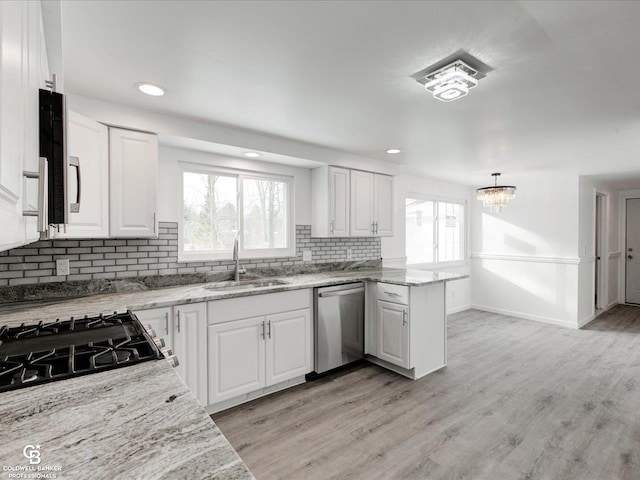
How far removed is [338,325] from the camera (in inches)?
124

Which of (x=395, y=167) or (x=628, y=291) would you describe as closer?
(x=395, y=167)

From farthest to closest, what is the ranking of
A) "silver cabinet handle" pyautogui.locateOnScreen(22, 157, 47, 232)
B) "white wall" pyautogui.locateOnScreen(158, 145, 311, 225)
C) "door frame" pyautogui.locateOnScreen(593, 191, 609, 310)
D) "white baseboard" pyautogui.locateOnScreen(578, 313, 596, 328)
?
"door frame" pyautogui.locateOnScreen(593, 191, 609, 310)
"white baseboard" pyautogui.locateOnScreen(578, 313, 596, 328)
"white wall" pyautogui.locateOnScreen(158, 145, 311, 225)
"silver cabinet handle" pyautogui.locateOnScreen(22, 157, 47, 232)

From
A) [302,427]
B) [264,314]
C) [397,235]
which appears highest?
[397,235]

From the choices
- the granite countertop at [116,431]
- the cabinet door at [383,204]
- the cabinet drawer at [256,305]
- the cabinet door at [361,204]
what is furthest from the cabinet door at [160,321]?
the cabinet door at [383,204]

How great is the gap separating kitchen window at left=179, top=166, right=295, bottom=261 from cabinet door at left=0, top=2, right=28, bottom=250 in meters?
2.32

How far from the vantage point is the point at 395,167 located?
423 centimetres

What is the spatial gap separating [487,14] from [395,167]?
9.48ft

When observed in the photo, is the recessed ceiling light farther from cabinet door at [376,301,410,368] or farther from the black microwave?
cabinet door at [376,301,410,368]

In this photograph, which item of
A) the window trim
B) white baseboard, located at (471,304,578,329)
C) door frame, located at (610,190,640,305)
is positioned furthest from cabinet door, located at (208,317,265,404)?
door frame, located at (610,190,640,305)

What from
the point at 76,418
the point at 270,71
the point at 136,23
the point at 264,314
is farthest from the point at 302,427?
the point at 136,23

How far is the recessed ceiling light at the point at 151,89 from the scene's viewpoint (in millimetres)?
2029

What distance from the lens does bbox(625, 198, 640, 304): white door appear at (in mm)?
6254

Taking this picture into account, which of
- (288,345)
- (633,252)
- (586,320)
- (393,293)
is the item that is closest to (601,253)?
(633,252)

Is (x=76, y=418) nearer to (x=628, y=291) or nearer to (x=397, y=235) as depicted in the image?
(x=397, y=235)
